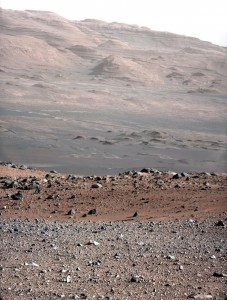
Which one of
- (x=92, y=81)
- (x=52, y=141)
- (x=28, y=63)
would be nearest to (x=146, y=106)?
(x=92, y=81)

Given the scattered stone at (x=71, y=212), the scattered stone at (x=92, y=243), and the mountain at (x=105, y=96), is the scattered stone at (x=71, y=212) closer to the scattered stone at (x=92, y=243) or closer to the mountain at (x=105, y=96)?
the scattered stone at (x=92, y=243)

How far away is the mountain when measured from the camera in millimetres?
29812

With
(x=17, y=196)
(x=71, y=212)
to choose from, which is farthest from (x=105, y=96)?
(x=71, y=212)

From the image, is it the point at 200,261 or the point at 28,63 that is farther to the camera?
the point at 28,63

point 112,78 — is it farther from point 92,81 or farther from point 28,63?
point 28,63

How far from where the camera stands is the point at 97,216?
9.23 metres

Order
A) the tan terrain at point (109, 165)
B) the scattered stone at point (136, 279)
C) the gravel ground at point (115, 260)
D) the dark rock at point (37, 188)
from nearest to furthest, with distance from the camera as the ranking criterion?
1. the gravel ground at point (115, 260)
2. the scattered stone at point (136, 279)
3. the tan terrain at point (109, 165)
4. the dark rock at point (37, 188)

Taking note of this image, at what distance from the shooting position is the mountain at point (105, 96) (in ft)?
97.8

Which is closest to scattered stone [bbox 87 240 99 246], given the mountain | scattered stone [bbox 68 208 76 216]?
scattered stone [bbox 68 208 76 216]

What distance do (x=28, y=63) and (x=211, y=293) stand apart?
59.0 metres

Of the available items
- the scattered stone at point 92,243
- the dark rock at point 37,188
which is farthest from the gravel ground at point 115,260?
the dark rock at point 37,188

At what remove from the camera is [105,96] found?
4934 centimetres

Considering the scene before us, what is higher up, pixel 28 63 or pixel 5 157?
pixel 28 63

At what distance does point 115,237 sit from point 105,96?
42232 mm
